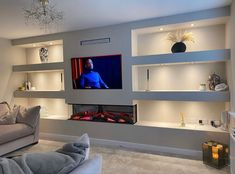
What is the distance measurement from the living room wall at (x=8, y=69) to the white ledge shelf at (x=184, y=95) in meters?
3.29

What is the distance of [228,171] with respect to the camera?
285 centimetres

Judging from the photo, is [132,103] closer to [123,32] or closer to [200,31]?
[123,32]

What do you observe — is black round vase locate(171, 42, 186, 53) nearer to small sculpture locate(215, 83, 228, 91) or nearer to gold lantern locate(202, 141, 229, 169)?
small sculpture locate(215, 83, 228, 91)

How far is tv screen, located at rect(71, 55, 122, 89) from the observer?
4055mm

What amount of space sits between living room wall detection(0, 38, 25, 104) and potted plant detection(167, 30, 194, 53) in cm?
391

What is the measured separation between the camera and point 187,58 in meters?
3.40

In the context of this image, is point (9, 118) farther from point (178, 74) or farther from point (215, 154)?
point (215, 154)

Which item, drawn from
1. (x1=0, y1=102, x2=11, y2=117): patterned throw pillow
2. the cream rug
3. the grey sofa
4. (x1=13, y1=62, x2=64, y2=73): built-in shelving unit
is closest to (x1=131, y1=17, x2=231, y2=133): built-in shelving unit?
the cream rug

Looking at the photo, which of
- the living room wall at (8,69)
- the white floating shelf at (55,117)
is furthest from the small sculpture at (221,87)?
the living room wall at (8,69)

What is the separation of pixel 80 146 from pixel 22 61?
184 inches

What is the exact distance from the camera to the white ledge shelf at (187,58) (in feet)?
10.4

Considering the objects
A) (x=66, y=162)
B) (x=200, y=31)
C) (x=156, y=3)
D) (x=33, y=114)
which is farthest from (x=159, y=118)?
(x=66, y=162)

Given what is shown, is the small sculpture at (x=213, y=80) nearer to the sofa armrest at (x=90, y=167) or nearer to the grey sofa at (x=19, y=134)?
the sofa armrest at (x=90, y=167)

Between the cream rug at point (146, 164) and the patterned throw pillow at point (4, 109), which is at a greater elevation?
the patterned throw pillow at point (4, 109)
